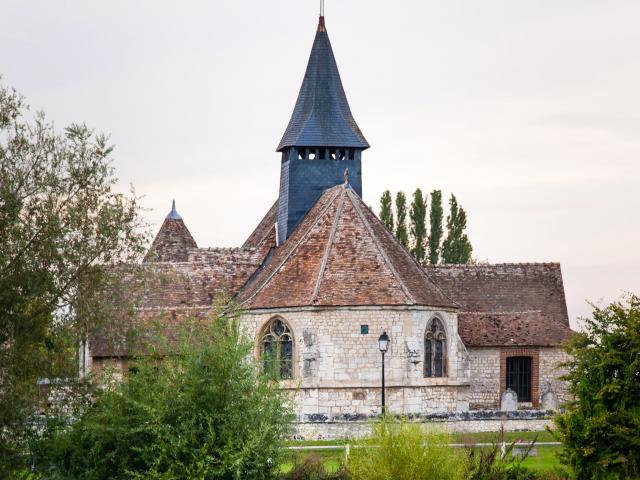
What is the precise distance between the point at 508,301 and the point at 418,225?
70.1 ft

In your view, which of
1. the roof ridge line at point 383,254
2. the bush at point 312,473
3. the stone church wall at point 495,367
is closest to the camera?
the bush at point 312,473

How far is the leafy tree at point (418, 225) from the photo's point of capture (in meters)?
74.8

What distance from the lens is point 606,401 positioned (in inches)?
1169

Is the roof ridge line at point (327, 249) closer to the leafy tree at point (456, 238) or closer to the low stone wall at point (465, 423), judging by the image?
the low stone wall at point (465, 423)

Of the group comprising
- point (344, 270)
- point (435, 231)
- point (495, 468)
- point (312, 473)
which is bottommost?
point (312, 473)

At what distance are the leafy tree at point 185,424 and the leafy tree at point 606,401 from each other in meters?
6.56

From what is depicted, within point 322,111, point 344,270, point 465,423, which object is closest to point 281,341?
point 344,270

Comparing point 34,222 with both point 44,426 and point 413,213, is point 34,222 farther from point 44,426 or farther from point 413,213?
point 413,213

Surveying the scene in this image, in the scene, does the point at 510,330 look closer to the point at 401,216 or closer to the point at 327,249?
the point at 327,249

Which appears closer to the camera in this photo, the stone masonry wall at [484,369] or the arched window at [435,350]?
the arched window at [435,350]

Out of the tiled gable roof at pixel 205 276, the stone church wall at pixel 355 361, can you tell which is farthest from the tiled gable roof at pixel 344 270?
the tiled gable roof at pixel 205 276

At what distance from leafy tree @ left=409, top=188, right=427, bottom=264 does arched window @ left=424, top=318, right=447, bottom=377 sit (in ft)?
93.9

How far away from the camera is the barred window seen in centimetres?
5116

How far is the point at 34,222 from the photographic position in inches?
1181
